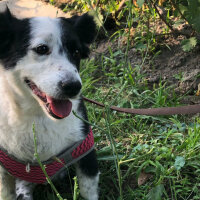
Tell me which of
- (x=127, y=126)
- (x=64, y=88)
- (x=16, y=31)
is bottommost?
(x=127, y=126)

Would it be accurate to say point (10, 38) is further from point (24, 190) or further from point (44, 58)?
point (24, 190)

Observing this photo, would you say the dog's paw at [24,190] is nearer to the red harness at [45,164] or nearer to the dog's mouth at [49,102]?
the red harness at [45,164]

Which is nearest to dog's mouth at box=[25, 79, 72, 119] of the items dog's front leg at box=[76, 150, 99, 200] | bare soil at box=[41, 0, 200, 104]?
dog's front leg at box=[76, 150, 99, 200]

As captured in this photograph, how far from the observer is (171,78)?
10.7ft

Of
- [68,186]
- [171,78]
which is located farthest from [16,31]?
[171,78]

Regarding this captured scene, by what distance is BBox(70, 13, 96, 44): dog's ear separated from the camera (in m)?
2.24

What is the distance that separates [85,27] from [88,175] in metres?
0.95

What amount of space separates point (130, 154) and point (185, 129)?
511mm

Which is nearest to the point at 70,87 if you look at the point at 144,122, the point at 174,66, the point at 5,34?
the point at 5,34

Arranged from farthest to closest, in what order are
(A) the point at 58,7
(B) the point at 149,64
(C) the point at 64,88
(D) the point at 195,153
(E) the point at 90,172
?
(A) the point at 58,7 < (B) the point at 149,64 < (D) the point at 195,153 < (E) the point at 90,172 < (C) the point at 64,88

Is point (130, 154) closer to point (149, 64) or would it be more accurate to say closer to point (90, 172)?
point (90, 172)

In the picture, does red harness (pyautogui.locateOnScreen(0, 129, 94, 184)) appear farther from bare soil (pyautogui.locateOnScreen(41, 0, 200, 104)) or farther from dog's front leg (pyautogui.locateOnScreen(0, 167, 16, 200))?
bare soil (pyautogui.locateOnScreen(41, 0, 200, 104))

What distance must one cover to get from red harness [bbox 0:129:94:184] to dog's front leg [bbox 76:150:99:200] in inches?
2.9

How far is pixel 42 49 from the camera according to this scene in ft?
6.17
